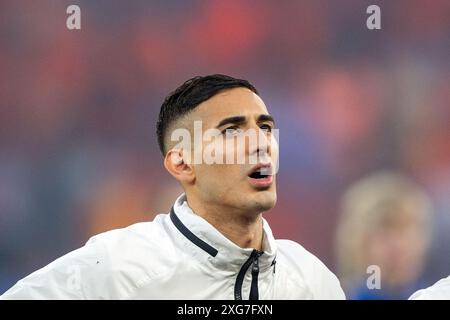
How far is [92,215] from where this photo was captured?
2445 mm

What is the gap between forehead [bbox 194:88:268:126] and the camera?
5.26ft

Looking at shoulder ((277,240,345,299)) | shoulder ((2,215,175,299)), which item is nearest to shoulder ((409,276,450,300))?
shoulder ((277,240,345,299))

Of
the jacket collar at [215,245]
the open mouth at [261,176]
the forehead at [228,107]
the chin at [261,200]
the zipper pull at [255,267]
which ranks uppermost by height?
the forehead at [228,107]

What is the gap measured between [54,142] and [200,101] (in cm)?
103

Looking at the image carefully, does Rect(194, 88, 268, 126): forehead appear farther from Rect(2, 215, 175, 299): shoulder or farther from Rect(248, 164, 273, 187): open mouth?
Rect(2, 215, 175, 299): shoulder

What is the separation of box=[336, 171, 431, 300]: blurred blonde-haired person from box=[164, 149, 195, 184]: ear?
101 centimetres

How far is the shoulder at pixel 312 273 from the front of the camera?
169 cm

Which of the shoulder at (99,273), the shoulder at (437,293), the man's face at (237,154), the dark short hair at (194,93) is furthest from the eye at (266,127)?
the shoulder at (437,293)

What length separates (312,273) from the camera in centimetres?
171

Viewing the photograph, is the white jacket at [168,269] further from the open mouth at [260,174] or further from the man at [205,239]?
the open mouth at [260,174]

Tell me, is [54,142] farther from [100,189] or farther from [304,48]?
[304,48]

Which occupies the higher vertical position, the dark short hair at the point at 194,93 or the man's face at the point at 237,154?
the dark short hair at the point at 194,93
